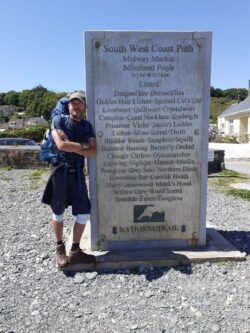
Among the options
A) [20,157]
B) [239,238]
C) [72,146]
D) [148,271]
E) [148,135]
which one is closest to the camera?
[72,146]

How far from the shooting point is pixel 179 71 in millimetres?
4707

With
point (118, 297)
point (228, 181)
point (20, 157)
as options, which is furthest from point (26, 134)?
point (118, 297)

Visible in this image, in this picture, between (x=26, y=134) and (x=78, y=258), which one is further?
(x=26, y=134)

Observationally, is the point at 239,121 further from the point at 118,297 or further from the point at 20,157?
the point at 118,297

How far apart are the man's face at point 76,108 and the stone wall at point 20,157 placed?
29.6 ft

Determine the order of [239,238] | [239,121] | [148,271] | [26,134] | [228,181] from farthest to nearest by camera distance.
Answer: [239,121], [26,134], [228,181], [239,238], [148,271]

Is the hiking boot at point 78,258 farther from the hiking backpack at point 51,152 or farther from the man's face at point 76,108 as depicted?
the man's face at point 76,108

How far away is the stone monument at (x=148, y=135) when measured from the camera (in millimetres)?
4656

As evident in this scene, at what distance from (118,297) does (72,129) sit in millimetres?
1832

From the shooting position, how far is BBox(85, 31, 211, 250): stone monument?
466 centimetres

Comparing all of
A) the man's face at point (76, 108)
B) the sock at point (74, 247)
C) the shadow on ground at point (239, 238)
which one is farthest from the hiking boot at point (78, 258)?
the shadow on ground at point (239, 238)

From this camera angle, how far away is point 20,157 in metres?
13.2

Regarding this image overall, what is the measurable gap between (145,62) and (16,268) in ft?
9.28

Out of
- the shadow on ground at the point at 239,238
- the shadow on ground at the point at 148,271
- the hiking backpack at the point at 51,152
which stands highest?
the hiking backpack at the point at 51,152
